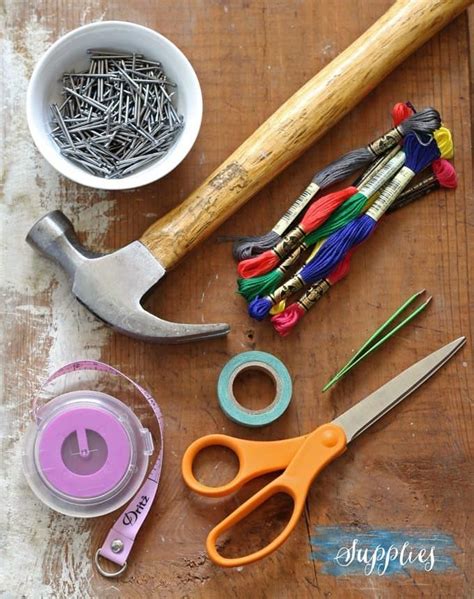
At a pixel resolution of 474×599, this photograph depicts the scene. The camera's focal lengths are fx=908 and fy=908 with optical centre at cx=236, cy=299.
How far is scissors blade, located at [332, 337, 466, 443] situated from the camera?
3.82 feet

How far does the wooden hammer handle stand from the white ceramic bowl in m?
0.06

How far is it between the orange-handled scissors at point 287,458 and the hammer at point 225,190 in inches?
6.1

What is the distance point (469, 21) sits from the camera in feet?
4.09

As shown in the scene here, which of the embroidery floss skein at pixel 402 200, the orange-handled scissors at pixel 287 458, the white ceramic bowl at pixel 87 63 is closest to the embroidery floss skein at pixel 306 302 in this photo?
the embroidery floss skein at pixel 402 200

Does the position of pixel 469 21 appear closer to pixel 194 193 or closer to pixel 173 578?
pixel 194 193

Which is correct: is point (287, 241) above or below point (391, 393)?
above

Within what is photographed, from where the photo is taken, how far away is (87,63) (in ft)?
3.81

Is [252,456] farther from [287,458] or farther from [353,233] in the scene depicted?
[353,233]

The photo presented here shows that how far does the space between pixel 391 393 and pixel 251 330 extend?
0.20 meters

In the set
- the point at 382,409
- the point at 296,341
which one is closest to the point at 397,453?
the point at 382,409

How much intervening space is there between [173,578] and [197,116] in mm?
591

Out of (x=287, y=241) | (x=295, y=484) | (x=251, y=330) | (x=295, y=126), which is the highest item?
(x=295, y=126)

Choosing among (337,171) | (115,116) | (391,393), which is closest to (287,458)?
(391,393)

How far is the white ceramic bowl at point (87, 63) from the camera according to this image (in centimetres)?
111
